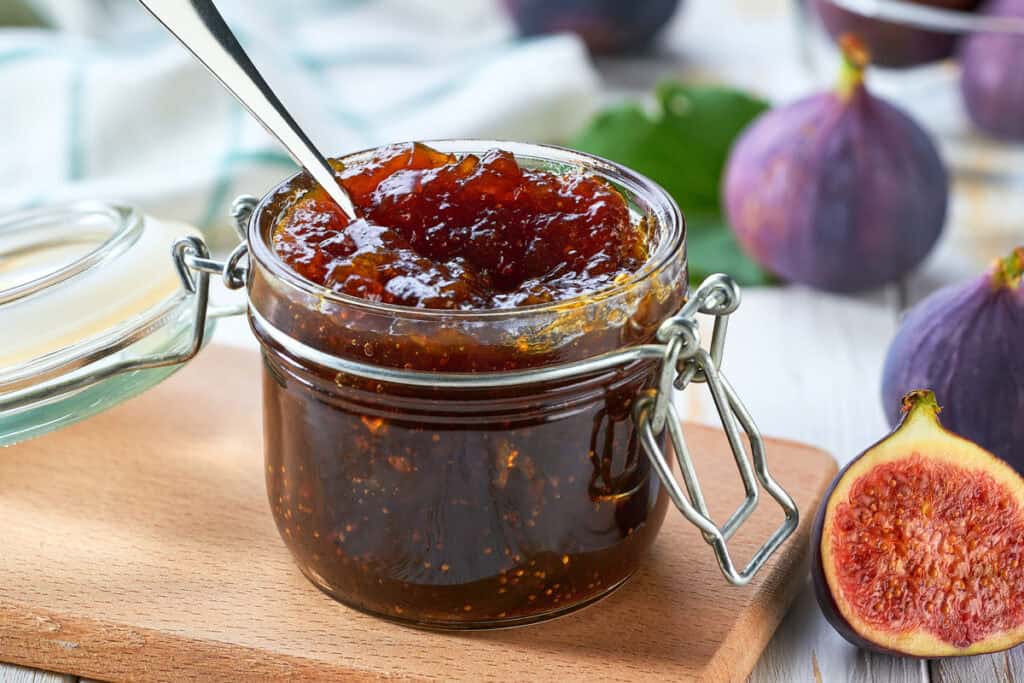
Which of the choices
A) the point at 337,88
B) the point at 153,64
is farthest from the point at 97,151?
the point at 337,88

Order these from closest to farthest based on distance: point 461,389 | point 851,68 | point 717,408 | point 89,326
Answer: point 461,389 → point 717,408 → point 89,326 → point 851,68

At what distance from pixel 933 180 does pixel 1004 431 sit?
31.6 inches

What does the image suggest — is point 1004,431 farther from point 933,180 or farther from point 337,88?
point 337,88

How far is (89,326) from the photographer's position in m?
1.79

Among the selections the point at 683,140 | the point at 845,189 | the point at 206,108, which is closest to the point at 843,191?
the point at 845,189

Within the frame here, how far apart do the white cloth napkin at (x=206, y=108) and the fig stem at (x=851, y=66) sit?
91 cm

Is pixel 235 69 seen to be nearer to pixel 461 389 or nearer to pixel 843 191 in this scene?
pixel 461 389

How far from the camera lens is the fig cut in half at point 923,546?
1.53 metres

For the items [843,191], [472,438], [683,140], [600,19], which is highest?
[472,438]

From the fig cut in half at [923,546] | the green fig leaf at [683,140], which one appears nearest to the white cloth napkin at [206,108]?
the green fig leaf at [683,140]

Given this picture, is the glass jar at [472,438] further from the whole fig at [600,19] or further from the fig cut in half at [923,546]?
the whole fig at [600,19]

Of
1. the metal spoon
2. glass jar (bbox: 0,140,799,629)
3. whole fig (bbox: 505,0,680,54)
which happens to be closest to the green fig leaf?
whole fig (bbox: 505,0,680,54)

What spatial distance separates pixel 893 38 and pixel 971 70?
18cm

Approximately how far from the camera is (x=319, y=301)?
1405 mm
